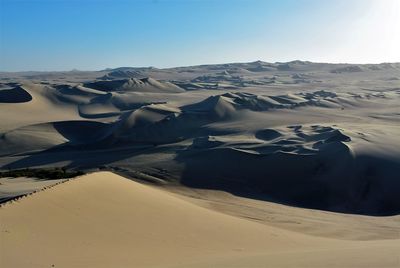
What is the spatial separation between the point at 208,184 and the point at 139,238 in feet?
32.5

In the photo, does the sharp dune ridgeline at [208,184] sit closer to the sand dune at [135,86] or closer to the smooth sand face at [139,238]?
the smooth sand face at [139,238]

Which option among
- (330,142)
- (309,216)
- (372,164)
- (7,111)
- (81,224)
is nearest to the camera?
(81,224)

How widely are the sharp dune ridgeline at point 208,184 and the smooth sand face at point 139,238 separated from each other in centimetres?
3

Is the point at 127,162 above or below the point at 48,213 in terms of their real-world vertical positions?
below

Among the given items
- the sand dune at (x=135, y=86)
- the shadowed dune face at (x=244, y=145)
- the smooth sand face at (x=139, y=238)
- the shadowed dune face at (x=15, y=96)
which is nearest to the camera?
the smooth sand face at (x=139, y=238)

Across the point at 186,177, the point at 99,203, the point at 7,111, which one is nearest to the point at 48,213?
the point at 99,203

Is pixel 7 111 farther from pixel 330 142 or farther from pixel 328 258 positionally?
pixel 328 258

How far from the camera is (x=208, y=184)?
18.0m

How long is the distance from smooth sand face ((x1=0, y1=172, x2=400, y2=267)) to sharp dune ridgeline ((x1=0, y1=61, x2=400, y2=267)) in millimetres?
31

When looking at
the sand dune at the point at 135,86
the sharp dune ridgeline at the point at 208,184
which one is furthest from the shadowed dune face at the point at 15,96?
the sand dune at the point at 135,86

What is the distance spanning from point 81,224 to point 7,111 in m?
31.7

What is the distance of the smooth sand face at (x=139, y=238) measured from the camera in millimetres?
6562

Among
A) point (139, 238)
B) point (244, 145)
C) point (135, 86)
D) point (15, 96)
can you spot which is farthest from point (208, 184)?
point (135, 86)

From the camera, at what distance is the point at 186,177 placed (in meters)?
18.5
